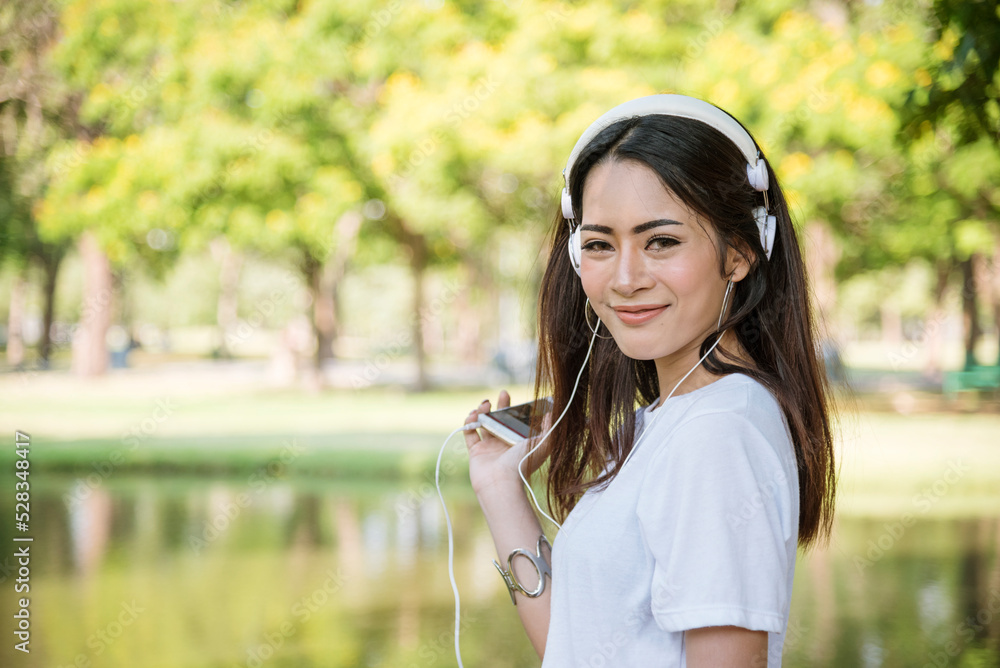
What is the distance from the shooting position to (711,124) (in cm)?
113

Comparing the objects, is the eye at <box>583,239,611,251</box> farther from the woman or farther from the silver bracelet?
the silver bracelet

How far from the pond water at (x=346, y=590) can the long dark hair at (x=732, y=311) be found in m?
2.11

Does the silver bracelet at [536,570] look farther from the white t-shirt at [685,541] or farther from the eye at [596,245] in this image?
the eye at [596,245]

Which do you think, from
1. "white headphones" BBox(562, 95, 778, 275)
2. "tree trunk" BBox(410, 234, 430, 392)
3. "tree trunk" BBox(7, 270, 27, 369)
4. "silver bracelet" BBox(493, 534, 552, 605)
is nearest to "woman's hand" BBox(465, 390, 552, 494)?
"silver bracelet" BBox(493, 534, 552, 605)

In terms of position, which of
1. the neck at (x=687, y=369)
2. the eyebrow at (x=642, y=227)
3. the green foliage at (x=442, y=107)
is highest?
the green foliage at (x=442, y=107)

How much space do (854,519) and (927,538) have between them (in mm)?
606

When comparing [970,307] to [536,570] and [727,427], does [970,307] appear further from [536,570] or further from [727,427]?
[727,427]

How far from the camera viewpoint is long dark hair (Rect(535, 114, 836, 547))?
43.2 inches

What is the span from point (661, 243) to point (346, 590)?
3831mm

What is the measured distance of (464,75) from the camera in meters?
10.3

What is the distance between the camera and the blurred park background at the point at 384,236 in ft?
13.1

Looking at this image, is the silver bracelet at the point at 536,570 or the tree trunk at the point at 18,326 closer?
the silver bracelet at the point at 536,570

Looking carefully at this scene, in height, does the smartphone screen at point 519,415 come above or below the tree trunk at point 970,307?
below

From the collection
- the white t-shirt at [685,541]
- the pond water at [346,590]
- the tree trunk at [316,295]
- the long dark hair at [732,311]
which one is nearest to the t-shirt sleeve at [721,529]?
the white t-shirt at [685,541]
